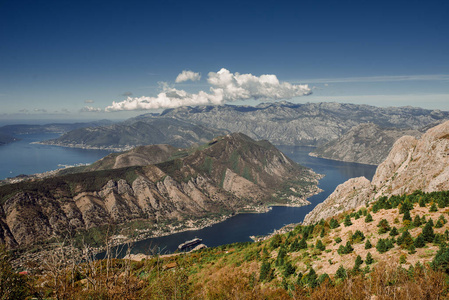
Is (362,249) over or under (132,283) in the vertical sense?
under

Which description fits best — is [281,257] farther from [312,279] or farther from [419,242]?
[419,242]

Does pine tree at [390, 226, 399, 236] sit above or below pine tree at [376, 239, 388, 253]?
above

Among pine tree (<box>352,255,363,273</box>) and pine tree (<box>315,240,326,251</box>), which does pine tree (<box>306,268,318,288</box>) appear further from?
pine tree (<box>315,240,326,251</box>)

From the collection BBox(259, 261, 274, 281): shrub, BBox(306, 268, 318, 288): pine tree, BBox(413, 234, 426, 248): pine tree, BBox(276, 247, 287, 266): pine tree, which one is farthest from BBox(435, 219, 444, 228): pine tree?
BBox(259, 261, 274, 281): shrub

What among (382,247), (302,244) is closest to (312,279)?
(382,247)

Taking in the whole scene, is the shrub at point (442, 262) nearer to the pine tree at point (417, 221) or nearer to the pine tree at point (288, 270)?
the pine tree at point (417, 221)

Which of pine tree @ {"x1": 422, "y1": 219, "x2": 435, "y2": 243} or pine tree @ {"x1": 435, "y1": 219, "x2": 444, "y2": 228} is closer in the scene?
pine tree @ {"x1": 422, "y1": 219, "x2": 435, "y2": 243}

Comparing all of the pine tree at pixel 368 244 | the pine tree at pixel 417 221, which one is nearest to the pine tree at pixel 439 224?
the pine tree at pixel 417 221

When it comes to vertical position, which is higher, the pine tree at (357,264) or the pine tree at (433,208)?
the pine tree at (433,208)

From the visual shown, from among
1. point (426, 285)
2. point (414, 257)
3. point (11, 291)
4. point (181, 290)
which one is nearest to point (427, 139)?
point (414, 257)

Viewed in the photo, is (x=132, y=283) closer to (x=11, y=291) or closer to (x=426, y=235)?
(x=11, y=291)

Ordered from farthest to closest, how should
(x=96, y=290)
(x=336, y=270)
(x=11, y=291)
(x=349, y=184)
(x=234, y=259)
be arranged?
(x=349, y=184), (x=234, y=259), (x=336, y=270), (x=11, y=291), (x=96, y=290)
